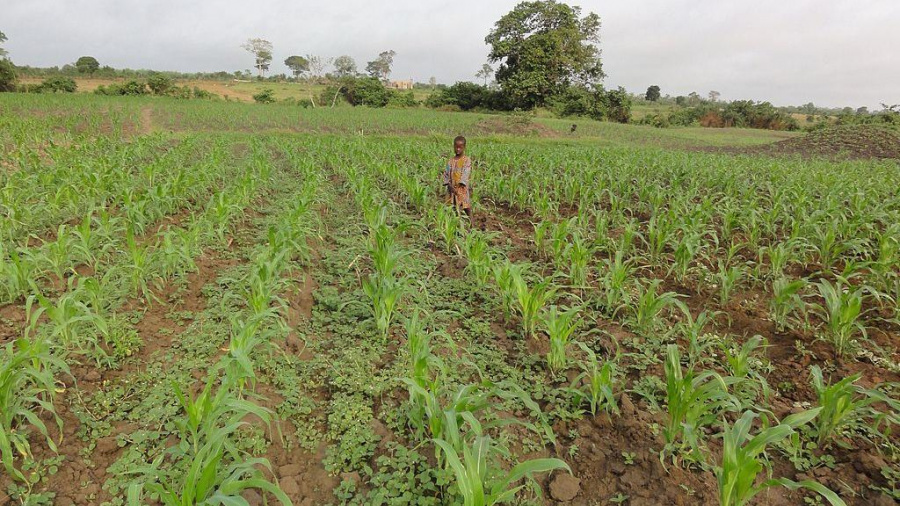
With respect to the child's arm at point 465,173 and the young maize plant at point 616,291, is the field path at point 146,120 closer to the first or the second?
the child's arm at point 465,173

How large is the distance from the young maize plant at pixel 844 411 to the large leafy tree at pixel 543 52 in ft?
119

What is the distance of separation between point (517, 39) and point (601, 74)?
26.6ft

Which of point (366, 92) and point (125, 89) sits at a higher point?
point (366, 92)

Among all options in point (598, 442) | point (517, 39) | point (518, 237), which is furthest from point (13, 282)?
point (517, 39)

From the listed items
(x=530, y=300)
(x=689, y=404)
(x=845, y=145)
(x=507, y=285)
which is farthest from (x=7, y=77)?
(x=845, y=145)

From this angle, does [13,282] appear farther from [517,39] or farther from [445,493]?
[517,39]

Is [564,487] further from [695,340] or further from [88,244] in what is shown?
[88,244]

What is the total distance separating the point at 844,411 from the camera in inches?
79.0

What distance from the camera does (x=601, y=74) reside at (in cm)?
3781

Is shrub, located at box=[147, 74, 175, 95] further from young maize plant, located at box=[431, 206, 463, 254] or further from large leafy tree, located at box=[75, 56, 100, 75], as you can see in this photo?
young maize plant, located at box=[431, 206, 463, 254]

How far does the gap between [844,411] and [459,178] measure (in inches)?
178

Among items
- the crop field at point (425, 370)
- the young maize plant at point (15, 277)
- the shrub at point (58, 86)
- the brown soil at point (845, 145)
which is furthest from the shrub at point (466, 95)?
the young maize plant at point (15, 277)

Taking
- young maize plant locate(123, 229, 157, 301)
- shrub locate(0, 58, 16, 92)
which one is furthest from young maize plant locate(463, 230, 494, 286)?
shrub locate(0, 58, 16, 92)

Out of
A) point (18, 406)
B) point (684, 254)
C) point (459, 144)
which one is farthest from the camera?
point (459, 144)
